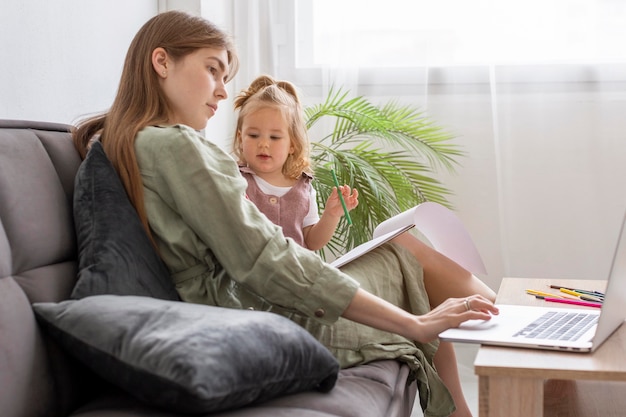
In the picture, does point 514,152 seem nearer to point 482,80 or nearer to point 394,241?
point 482,80

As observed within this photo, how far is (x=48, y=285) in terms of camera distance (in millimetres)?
1240

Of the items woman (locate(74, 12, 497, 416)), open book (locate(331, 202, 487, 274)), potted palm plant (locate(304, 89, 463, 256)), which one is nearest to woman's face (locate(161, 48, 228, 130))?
woman (locate(74, 12, 497, 416))

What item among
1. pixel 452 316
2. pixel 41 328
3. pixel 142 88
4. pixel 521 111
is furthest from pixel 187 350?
pixel 521 111

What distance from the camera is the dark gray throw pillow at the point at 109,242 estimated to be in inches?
49.4

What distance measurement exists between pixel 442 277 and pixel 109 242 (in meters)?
0.78

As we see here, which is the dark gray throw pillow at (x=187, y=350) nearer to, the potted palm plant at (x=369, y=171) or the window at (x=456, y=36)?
the potted palm plant at (x=369, y=171)

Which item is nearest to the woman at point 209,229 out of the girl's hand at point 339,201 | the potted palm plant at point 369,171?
the girl's hand at point 339,201

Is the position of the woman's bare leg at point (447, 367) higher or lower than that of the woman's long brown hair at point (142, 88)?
lower

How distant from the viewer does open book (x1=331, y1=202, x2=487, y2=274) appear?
1.75 meters

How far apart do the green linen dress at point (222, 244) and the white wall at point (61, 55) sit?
438 mm

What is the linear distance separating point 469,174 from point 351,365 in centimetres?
168

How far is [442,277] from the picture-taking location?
178 cm

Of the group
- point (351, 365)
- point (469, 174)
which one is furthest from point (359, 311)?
point (469, 174)

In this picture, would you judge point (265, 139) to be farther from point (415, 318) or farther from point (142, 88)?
point (415, 318)
